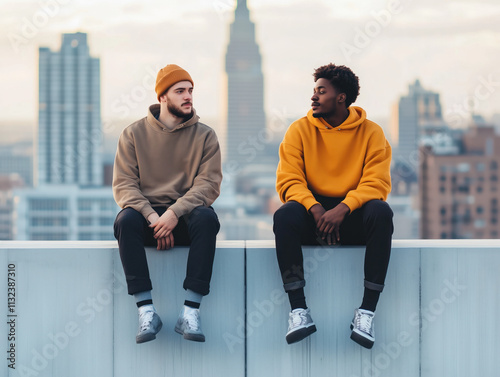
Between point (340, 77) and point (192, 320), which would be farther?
point (340, 77)

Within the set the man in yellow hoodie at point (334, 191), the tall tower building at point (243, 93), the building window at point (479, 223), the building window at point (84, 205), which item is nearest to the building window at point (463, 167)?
the building window at point (479, 223)

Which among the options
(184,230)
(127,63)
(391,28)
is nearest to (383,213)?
(184,230)

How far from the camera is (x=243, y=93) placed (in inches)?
6501

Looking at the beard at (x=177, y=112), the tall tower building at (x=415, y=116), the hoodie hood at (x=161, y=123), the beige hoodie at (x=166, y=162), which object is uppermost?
the tall tower building at (x=415, y=116)

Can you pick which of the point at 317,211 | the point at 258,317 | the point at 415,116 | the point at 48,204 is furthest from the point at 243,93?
the point at 317,211

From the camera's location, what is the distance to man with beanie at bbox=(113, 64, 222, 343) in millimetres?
2771

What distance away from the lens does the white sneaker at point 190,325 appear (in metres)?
2.70

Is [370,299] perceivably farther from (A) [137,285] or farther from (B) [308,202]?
(A) [137,285]

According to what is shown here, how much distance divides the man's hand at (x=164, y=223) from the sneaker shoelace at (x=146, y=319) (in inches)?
14.3

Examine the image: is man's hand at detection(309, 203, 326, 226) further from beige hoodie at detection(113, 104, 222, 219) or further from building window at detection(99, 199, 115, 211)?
building window at detection(99, 199, 115, 211)

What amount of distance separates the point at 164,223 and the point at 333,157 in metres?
0.91

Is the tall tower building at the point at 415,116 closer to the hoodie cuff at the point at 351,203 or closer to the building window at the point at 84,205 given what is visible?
the building window at the point at 84,205

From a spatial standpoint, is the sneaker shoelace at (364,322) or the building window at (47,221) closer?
the sneaker shoelace at (364,322)

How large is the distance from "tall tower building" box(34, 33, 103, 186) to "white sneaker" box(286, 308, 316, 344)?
130 metres
